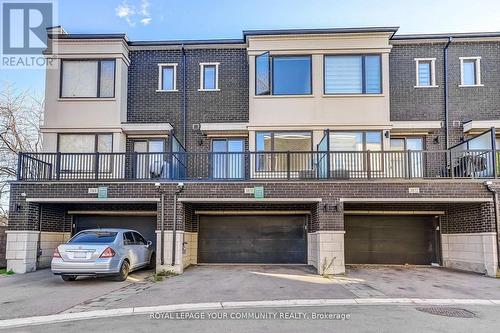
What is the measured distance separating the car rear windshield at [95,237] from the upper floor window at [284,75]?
7854mm

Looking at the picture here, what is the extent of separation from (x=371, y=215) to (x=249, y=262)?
499 cm

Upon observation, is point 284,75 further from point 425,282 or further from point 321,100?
point 425,282

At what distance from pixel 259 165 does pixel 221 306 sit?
736 centimetres

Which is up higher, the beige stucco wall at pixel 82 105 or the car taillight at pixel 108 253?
the beige stucco wall at pixel 82 105

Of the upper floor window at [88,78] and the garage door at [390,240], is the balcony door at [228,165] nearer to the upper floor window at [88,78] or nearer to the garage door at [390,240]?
the garage door at [390,240]

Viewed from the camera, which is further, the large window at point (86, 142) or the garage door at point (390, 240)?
the large window at point (86, 142)

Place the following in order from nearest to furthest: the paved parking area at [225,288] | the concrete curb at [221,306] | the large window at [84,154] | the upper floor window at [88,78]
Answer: the concrete curb at [221,306] → the paved parking area at [225,288] → the large window at [84,154] → the upper floor window at [88,78]

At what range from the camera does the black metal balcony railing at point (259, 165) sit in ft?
45.8

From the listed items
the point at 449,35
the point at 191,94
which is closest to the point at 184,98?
the point at 191,94

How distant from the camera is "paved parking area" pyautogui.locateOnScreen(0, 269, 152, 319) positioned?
8.20 m

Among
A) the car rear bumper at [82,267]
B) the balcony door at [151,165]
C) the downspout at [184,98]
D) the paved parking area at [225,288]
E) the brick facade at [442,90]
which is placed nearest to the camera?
the paved parking area at [225,288]

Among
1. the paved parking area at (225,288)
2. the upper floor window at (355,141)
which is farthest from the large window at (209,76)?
the paved parking area at (225,288)

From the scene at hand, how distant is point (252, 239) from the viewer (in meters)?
16.0

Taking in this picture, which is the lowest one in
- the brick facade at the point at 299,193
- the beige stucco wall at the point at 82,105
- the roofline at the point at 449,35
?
the brick facade at the point at 299,193
